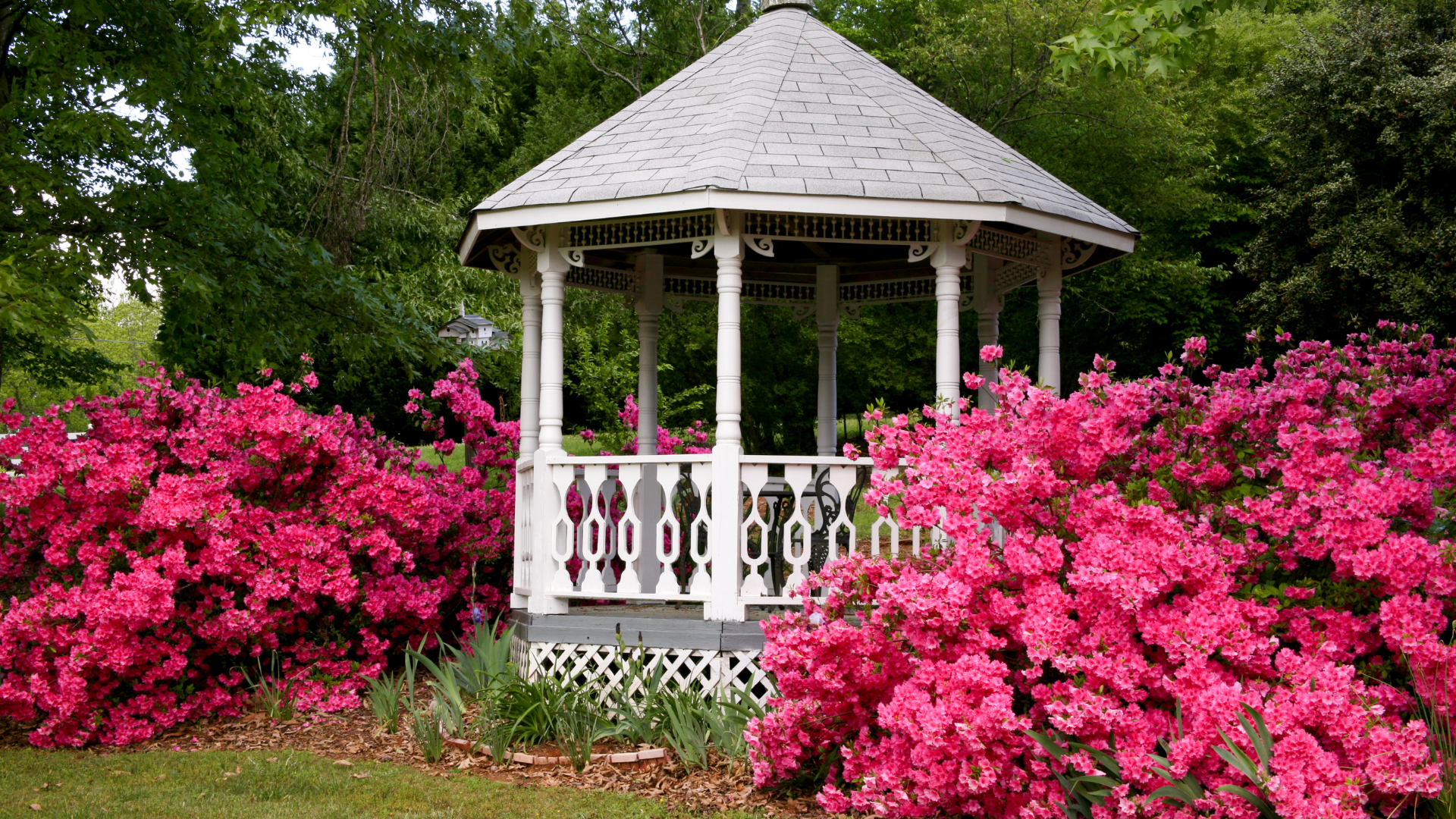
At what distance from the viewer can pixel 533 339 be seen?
834 cm

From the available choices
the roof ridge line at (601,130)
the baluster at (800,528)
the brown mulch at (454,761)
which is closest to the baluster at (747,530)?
the baluster at (800,528)

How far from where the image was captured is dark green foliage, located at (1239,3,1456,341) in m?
17.5

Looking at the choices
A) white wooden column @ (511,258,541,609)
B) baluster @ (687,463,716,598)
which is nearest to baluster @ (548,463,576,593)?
white wooden column @ (511,258,541,609)

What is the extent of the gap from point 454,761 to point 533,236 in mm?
3128

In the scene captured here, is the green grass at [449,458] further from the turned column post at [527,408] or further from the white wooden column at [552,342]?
the white wooden column at [552,342]

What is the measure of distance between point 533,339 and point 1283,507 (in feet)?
17.6

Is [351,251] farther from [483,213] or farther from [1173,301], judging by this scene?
[1173,301]

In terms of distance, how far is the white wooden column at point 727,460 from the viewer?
6.32 metres

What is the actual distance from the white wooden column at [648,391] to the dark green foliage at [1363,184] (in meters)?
13.3

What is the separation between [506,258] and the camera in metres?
8.19

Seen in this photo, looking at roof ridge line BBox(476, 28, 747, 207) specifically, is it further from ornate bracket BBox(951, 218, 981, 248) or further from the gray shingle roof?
ornate bracket BBox(951, 218, 981, 248)

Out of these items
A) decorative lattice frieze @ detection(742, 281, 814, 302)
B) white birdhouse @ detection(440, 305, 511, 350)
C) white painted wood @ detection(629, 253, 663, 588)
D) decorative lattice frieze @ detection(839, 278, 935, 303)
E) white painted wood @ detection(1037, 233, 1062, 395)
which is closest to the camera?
white painted wood @ detection(1037, 233, 1062, 395)

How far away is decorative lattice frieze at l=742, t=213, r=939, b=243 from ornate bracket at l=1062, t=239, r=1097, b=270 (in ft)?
4.46

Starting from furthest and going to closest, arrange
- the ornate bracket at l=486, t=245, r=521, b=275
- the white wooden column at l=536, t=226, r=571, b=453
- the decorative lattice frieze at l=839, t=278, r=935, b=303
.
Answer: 1. the decorative lattice frieze at l=839, t=278, r=935, b=303
2. the ornate bracket at l=486, t=245, r=521, b=275
3. the white wooden column at l=536, t=226, r=571, b=453
